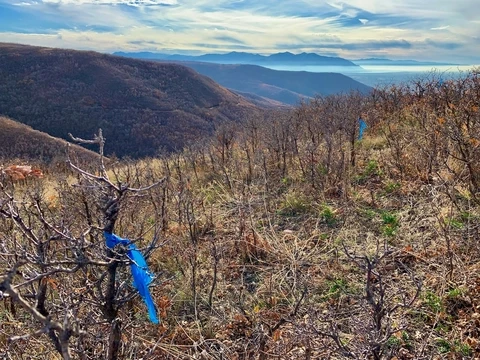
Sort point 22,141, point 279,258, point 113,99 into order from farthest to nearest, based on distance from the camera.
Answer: point 113,99
point 22,141
point 279,258

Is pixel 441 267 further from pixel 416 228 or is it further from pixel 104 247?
pixel 104 247

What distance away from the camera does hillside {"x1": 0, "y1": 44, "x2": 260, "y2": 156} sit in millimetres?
52594

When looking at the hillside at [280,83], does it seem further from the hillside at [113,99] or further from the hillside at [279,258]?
the hillside at [279,258]

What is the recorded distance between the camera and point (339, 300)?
2.54 meters

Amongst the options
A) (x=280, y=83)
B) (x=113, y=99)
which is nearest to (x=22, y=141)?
(x=113, y=99)

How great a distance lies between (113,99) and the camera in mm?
62844

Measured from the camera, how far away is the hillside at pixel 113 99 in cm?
5259

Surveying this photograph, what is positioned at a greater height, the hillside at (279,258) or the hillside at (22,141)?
the hillside at (279,258)

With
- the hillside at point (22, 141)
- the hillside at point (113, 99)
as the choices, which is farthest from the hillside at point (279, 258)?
the hillside at point (113, 99)

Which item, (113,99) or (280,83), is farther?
(280,83)

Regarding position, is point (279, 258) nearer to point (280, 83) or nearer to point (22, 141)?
point (22, 141)

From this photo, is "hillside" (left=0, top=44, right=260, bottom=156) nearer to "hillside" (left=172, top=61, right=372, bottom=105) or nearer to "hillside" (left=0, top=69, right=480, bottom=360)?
"hillside" (left=0, top=69, right=480, bottom=360)

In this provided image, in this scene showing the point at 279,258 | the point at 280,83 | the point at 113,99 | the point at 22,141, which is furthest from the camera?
the point at 280,83

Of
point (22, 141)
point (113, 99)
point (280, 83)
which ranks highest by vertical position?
point (280, 83)
